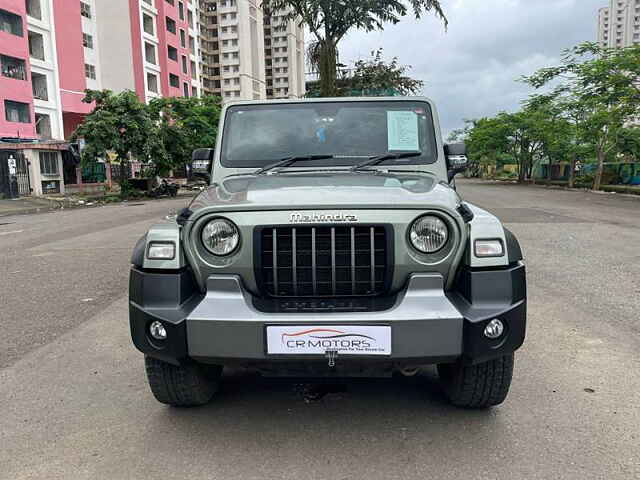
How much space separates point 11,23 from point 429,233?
3661 centimetres

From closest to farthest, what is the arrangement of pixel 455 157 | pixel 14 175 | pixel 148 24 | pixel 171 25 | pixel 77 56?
pixel 455 157, pixel 14 175, pixel 77 56, pixel 148 24, pixel 171 25

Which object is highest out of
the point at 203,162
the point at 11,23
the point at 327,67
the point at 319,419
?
the point at 11,23

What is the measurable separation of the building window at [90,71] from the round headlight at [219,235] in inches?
1748

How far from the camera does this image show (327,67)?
18.6 meters

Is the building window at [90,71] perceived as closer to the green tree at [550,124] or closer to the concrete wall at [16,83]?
the concrete wall at [16,83]

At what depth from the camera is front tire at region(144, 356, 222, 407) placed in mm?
3000

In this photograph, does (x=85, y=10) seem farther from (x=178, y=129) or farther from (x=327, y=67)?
(x=327, y=67)

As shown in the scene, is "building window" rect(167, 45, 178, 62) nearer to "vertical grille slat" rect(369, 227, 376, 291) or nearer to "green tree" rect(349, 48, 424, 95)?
"green tree" rect(349, 48, 424, 95)

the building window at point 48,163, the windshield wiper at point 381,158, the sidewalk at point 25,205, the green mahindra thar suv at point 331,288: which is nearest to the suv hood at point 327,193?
the green mahindra thar suv at point 331,288

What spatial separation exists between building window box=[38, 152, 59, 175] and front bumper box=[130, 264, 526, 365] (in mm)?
31313

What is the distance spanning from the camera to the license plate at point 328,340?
8.41ft

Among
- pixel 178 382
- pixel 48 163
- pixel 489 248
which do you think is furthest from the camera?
pixel 48 163

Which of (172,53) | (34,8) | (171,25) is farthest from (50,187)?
(171,25)

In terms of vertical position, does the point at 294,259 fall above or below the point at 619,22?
below
